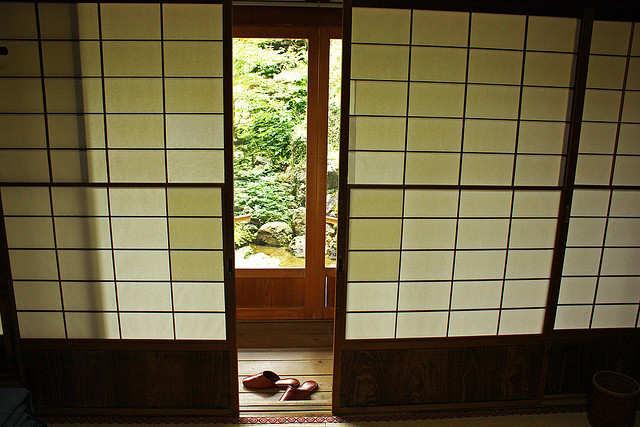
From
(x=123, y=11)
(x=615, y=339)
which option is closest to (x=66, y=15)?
(x=123, y=11)

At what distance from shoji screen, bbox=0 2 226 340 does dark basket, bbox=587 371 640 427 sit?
8.46ft

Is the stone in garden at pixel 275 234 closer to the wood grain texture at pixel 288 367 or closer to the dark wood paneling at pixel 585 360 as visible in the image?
the wood grain texture at pixel 288 367

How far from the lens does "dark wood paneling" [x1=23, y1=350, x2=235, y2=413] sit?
2697 millimetres

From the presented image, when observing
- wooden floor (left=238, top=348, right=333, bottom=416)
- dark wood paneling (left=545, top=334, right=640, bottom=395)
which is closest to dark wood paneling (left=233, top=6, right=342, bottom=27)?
wooden floor (left=238, top=348, right=333, bottom=416)

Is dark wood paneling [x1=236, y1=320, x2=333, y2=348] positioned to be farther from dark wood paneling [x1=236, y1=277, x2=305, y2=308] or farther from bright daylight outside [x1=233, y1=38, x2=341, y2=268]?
bright daylight outside [x1=233, y1=38, x2=341, y2=268]

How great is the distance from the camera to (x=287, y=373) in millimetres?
3340

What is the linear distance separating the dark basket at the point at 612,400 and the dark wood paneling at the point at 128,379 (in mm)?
2494

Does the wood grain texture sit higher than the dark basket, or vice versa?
the dark basket

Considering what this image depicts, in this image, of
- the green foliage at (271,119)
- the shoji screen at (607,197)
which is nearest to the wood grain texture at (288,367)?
the shoji screen at (607,197)

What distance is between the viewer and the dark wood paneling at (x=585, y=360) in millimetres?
2891

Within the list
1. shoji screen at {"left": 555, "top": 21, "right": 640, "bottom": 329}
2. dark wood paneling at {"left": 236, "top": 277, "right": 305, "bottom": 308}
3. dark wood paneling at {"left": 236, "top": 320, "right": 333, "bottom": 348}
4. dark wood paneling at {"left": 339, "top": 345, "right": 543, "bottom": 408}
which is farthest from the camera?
dark wood paneling at {"left": 236, "top": 277, "right": 305, "bottom": 308}

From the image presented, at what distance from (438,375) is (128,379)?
2.14m

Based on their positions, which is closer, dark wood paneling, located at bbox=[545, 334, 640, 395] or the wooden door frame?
dark wood paneling, located at bbox=[545, 334, 640, 395]

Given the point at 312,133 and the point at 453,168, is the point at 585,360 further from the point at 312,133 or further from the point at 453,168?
the point at 312,133
